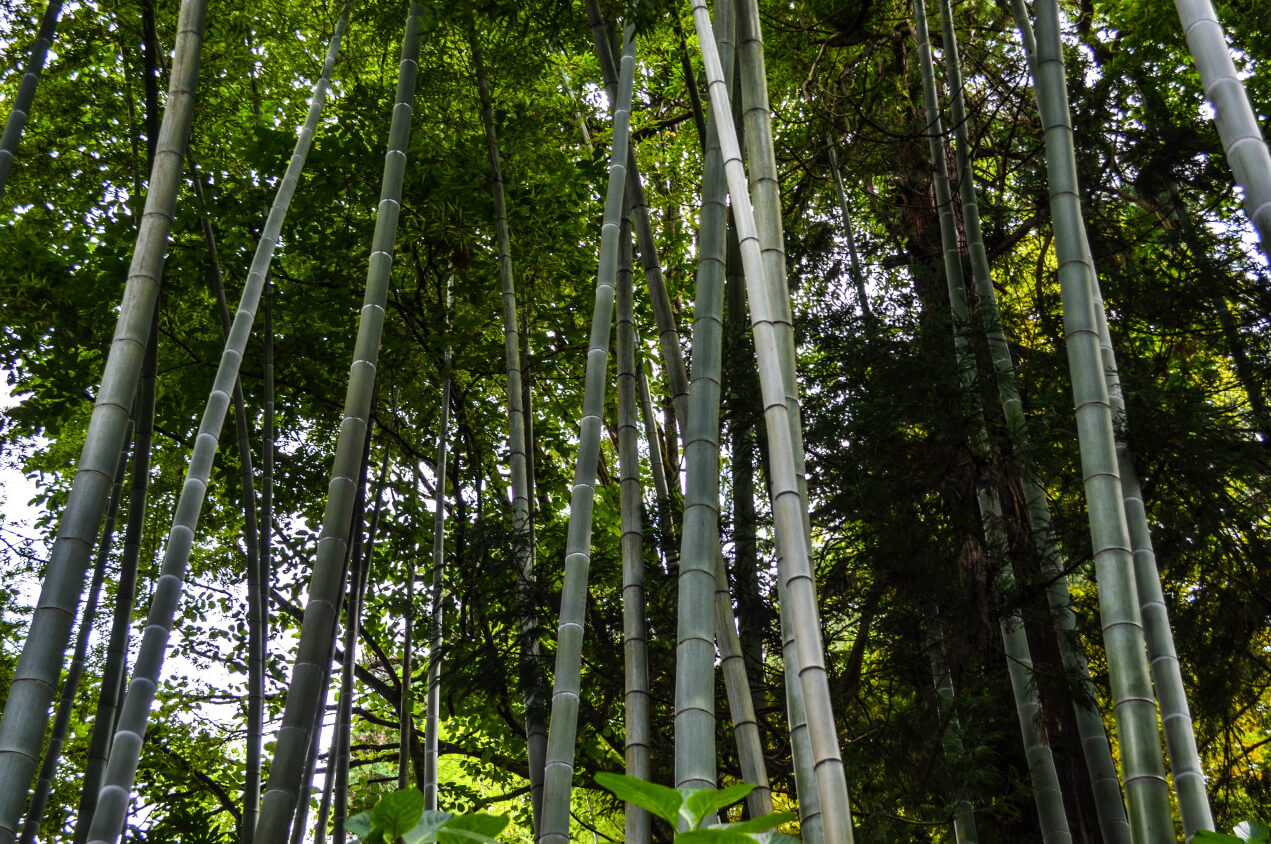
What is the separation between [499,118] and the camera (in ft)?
19.9

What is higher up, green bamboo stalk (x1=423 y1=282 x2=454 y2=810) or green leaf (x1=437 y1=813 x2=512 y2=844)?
green bamboo stalk (x1=423 y1=282 x2=454 y2=810)

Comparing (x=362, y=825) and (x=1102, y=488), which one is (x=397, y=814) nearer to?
(x=362, y=825)

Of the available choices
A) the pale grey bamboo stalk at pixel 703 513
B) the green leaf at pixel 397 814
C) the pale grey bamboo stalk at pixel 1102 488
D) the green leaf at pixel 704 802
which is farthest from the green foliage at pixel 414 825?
the pale grey bamboo stalk at pixel 1102 488

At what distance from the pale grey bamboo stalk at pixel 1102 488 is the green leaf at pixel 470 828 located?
1637mm

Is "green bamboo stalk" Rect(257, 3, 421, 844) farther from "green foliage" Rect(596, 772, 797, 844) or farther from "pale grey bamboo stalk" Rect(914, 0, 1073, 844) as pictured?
"pale grey bamboo stalk" Rect(914, 0, 1073, 844)

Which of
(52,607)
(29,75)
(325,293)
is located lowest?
(52,607)

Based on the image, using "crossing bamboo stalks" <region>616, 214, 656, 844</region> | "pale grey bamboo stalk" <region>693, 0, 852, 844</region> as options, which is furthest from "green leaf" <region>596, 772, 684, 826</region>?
"crossing bamboo stalks" <region>616, 214, 656, 844</region>

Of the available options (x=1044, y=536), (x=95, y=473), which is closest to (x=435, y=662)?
(x=1044, y=536)

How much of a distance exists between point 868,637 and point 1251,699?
5.29 ft

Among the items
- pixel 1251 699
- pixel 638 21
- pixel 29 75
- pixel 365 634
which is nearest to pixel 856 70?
pixel 638 21

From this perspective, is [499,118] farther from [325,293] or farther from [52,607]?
[52,607]

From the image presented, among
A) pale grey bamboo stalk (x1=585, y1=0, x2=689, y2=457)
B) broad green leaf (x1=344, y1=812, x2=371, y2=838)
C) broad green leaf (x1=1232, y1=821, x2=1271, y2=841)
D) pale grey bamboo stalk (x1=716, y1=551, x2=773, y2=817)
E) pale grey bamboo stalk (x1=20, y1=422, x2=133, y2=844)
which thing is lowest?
broad green leaf (x1=1232, y1=821, x2=1271, y2=841)

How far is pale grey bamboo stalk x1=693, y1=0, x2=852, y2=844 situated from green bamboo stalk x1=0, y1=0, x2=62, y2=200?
6.40ft

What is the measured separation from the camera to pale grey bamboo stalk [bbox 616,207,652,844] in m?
2.76
